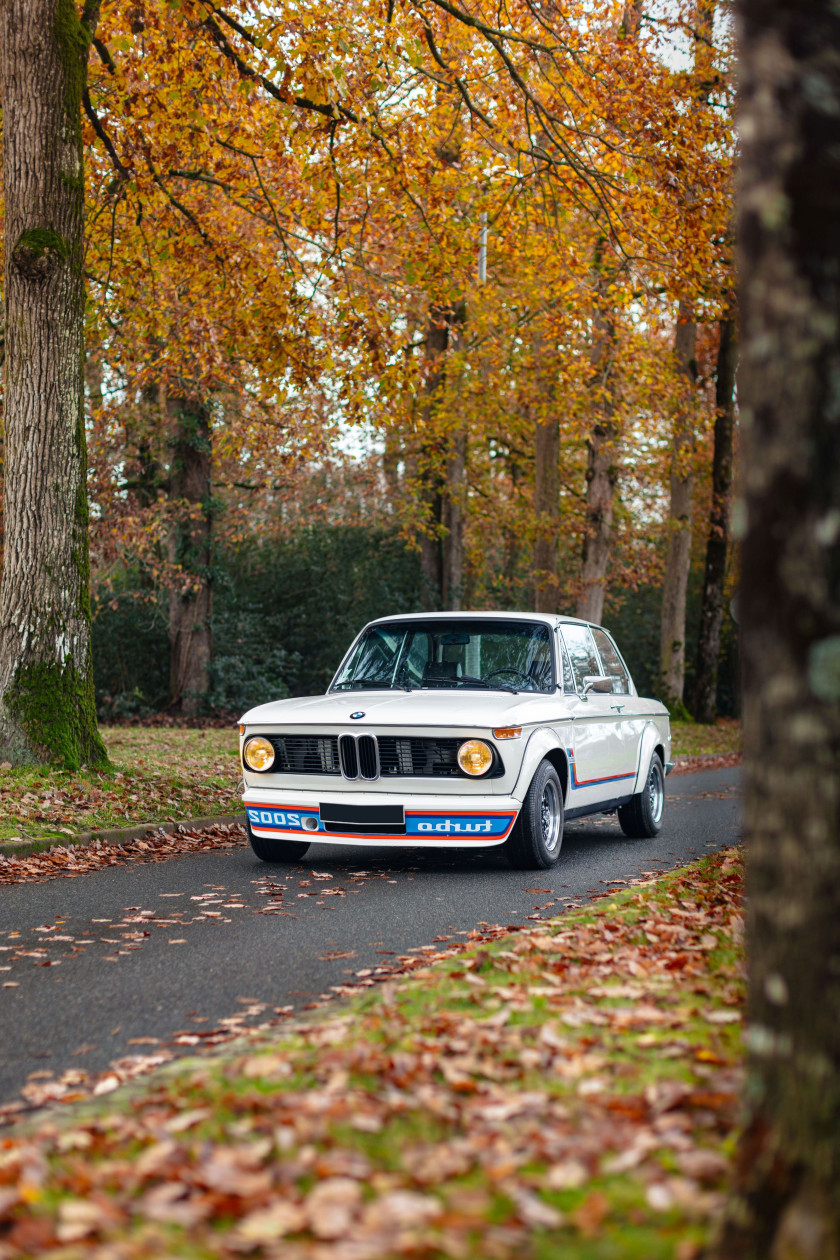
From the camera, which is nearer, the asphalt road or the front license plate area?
the asphalt road

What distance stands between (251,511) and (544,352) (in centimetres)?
834

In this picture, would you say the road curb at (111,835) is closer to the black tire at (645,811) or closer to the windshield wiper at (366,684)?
the windshield wiper at (366,684)

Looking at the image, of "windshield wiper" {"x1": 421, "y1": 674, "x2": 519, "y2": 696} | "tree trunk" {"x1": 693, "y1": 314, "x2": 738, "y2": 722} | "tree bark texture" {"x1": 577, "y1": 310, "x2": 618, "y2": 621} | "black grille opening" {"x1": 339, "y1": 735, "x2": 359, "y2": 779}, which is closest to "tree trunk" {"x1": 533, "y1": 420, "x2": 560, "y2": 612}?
"tree bark texture" {"x1": 577, "y1": 310, "x2": 618, "y2": 621}

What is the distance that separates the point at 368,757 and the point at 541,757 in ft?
4.14

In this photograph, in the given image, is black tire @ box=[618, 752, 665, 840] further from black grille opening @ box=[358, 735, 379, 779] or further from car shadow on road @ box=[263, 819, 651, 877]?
black grille opening @ box=[358, 735, 379, 779]

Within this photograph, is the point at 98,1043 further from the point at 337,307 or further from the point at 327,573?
the point at 327,573

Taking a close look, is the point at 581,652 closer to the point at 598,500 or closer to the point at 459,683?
the point at 459,683

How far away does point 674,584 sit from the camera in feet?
89.1

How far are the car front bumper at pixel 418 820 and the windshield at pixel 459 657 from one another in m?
1.40

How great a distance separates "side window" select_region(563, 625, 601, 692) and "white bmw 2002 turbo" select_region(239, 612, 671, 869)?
34mm

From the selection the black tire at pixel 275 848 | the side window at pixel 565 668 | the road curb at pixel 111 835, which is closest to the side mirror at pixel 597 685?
the side window at pixel 565 668

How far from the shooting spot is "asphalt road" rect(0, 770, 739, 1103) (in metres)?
4.84

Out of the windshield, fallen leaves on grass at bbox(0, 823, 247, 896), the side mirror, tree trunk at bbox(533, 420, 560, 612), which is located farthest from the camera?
tree trunk at bbox(533, 420, 560, 612)

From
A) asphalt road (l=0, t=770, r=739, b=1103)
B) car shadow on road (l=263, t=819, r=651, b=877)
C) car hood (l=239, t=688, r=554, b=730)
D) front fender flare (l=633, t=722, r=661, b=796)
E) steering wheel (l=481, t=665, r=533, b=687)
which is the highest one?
steering wheel (l=481, t=665, r=533, b=687)
